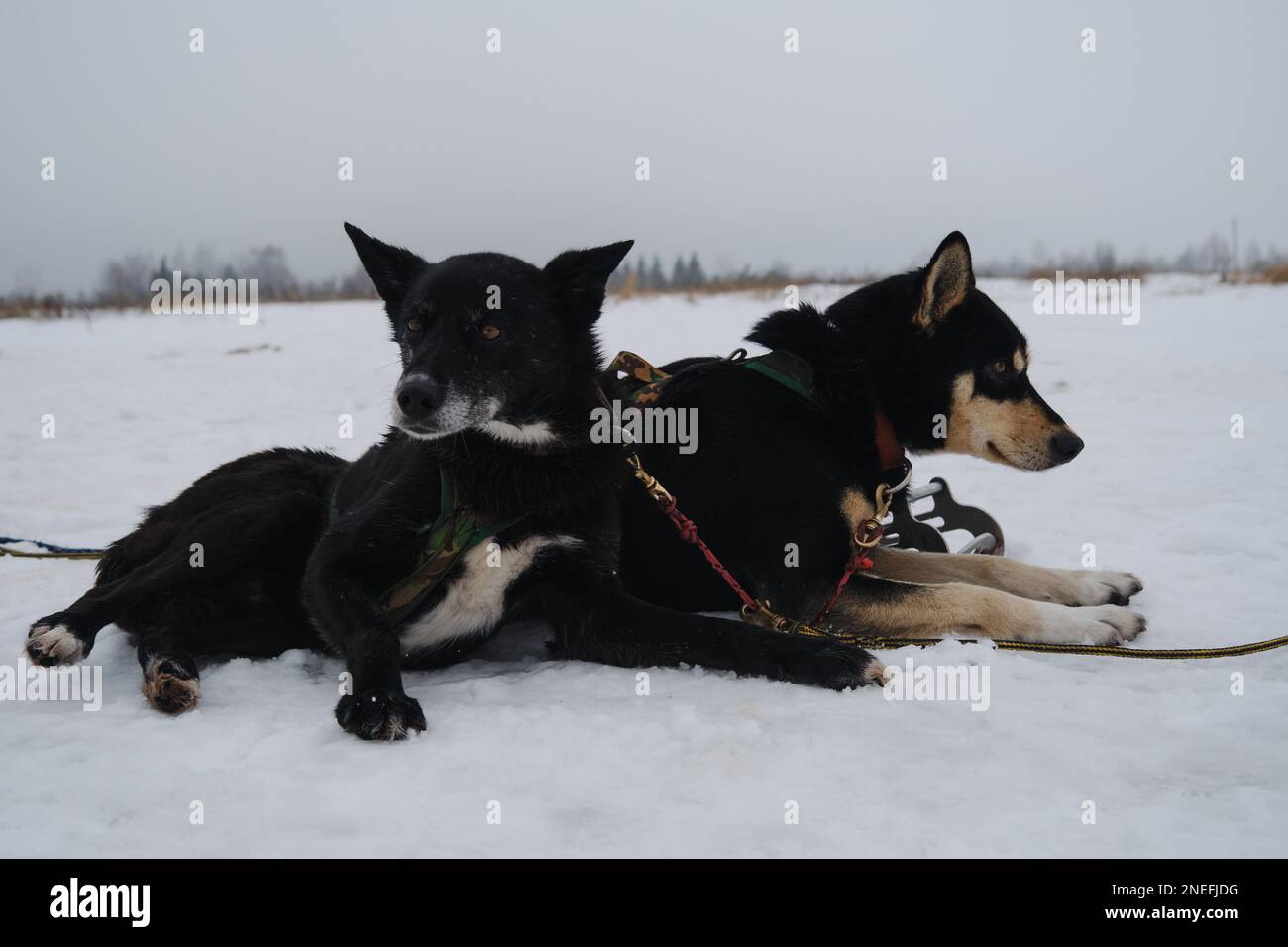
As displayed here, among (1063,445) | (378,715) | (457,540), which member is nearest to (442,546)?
(457,540)

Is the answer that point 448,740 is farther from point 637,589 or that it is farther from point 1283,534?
point 1283,534

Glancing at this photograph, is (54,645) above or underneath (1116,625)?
above

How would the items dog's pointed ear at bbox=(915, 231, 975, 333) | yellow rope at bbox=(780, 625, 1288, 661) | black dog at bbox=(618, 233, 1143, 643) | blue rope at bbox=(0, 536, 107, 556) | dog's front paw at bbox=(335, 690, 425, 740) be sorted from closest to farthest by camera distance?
dog's front paw at bbox=(335, 690, 425, 740) < yellow rope at bbox=(780, 625, 1288, 661) < black dog at bbox=(618, 233, 1143, 643) < dog's pointed ear at bbox=(915, 231, 975, 333) < blue rope at bbox=(0, 536, 107, 556)

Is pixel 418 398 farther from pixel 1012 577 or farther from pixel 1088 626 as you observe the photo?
pixel 1012 577

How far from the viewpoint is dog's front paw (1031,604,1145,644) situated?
3221 millimetres

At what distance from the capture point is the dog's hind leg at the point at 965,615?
323 cm

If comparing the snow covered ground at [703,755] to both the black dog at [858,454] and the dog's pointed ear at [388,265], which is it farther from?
the dog's pointed ear at [388,265]

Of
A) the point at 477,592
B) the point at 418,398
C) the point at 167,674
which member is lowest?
the point at 167,674

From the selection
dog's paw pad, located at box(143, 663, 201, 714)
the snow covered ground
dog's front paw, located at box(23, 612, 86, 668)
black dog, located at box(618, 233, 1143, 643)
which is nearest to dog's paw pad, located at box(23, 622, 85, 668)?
dog's front paw, located at box(23, 612, 86, 668)

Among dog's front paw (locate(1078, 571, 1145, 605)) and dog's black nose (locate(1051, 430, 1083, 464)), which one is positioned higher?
dog's black nose (locate(1051, 430, 1083, 464))

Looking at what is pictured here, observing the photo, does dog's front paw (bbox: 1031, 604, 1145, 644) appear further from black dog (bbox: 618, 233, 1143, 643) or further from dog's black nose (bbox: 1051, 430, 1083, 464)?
dog's black nose (bbox: 1051, 430, 1083, 464)

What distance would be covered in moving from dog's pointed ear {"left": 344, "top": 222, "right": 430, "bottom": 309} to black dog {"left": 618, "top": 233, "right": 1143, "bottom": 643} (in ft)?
3.29

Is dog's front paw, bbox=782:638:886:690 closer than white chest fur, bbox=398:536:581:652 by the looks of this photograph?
Yes

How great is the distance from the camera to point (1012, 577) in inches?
152
